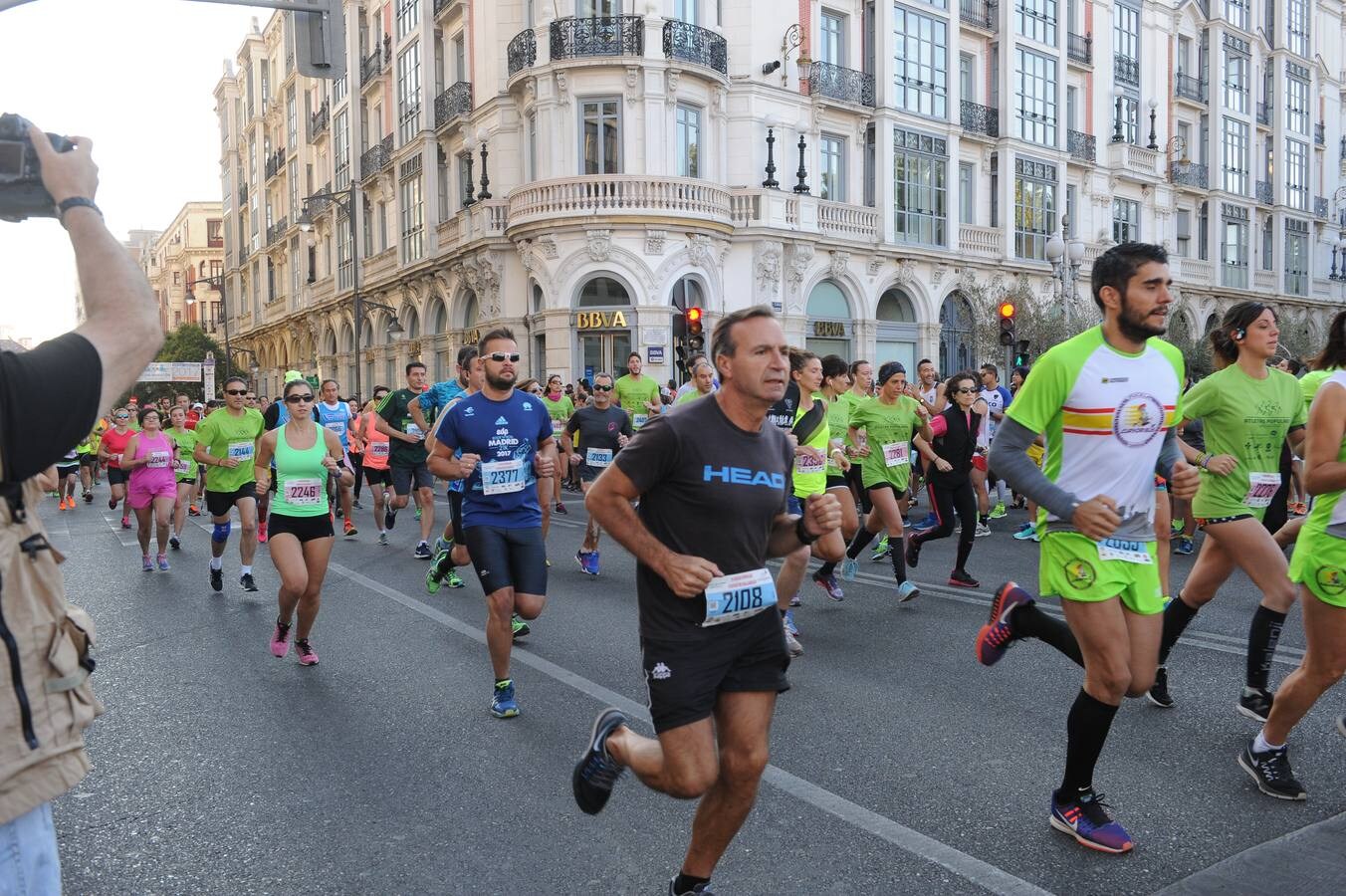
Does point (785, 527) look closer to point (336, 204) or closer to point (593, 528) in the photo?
point (593, 528)

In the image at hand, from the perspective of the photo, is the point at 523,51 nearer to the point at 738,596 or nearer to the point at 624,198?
the point at 624,198

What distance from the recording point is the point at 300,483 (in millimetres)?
7176

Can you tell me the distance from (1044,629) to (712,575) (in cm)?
181

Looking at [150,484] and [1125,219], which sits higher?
[1125,219]

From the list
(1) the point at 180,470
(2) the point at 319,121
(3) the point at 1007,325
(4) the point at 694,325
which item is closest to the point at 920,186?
(3) the point at 1007,325

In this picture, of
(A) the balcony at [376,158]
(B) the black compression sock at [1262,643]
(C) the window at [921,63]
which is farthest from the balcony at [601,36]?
(B) the black compression sock at [1262,643]

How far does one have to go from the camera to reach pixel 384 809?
436 centimetres

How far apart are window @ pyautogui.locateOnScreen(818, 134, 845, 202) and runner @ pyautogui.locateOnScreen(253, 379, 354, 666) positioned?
2606 centimetres

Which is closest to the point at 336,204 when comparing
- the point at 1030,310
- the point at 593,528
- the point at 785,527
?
the point at 1030,310

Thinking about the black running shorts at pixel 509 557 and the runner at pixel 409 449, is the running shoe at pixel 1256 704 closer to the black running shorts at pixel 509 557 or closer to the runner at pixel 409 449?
the black running shorts at pixel 509 557

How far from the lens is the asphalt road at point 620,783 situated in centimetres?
370

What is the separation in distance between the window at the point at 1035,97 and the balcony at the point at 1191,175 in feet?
29.8

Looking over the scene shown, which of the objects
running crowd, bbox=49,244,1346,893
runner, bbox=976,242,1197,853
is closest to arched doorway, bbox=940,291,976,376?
running crowd, bbox=49,244,1346,893

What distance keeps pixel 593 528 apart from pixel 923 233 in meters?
25.9
